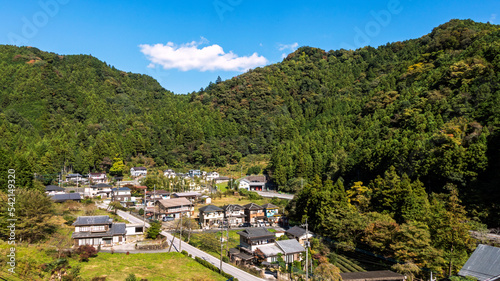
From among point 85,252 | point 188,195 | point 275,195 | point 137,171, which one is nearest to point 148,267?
point 85,252

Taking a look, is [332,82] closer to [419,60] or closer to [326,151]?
[419,60]

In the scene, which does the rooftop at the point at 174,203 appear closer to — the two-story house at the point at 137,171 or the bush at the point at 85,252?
the bush at the point at 85,252

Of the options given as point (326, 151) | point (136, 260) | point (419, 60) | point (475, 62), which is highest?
point (419, 60)

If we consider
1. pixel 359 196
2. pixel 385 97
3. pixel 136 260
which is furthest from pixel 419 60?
pixel 136 260

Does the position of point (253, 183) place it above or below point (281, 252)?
above

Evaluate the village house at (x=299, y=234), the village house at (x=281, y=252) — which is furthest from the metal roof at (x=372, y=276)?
the village house at (x=299, y=234)

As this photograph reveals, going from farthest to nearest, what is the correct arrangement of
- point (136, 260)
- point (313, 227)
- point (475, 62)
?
point (475, 62) → point (313, 227) → point (136, 260)

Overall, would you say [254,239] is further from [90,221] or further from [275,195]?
[275,195]
